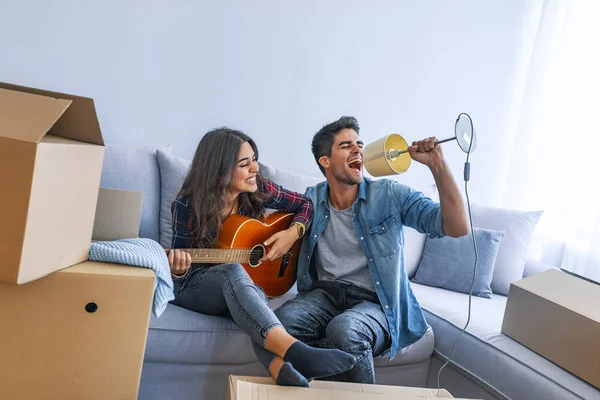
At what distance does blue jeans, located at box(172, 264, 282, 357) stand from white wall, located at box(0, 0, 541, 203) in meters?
0.83

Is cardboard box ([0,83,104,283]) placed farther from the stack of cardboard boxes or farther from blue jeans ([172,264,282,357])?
blue jeans ([172,264,282,357])

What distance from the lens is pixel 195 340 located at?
1.56 m

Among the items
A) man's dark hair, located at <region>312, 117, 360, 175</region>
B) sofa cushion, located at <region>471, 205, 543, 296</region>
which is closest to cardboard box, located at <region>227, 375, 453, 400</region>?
man's dark hair, located at <region>312, 117, 360, 175</region>

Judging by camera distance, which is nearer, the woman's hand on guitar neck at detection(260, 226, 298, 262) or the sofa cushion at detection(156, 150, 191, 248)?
the woman's hand on guitar neck at detection(260, 226, 298, 262)

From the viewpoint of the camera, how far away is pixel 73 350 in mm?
1103

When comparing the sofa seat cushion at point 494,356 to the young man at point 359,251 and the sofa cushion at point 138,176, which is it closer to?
the young man at point 359,251

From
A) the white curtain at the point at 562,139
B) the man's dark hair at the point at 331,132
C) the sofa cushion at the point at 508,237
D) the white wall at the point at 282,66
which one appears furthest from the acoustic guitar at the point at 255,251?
the white curtain at the point at 562,139

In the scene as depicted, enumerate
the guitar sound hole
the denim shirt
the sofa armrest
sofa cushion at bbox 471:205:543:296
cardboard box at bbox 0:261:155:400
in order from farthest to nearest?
the sofa armrest
sofa cushion at bbox 471:205:543:296
the guitar sound hole
the denim shirt
cardboard box at bbox 0:261:155:400

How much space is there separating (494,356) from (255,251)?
31.1 inches

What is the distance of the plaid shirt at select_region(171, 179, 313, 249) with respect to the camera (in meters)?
1.73

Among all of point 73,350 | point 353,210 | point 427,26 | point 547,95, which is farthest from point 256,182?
point 547,95

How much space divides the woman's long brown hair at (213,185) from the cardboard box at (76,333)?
573 millimetres

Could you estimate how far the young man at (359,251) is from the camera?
157 centimetres

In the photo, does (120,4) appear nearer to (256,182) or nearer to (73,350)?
(256,182)
